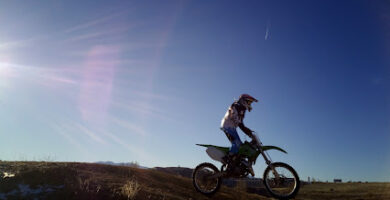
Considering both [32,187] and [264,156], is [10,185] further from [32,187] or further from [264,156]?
[264,156]

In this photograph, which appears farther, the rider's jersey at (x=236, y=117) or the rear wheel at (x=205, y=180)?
the rear wheel at (x=205, y=180)

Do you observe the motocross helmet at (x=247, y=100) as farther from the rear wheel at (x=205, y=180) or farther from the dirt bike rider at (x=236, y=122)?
the rear wheel at (x=205, y=180)

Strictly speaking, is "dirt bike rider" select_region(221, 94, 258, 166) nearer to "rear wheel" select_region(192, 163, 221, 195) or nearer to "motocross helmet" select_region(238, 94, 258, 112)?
"motocross helmet" select_region(238, 94, 258, 112)

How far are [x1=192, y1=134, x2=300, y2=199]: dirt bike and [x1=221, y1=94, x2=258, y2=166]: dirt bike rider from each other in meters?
0.17

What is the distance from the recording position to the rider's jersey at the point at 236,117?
966 centimetres

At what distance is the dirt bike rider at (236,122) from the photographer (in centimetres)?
973

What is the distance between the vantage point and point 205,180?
10.6 m

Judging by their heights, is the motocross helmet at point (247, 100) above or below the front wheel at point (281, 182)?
above

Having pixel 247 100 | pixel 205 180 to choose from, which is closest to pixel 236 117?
pixel 247 100

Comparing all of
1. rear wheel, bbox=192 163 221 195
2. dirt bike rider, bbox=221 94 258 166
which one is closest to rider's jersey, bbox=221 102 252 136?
dirt bike rider, bbox=221 94 258 166

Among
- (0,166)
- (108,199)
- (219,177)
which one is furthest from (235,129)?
(0,166)

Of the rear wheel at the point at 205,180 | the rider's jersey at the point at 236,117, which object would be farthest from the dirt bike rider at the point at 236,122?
the rear wheel at the point at 205,180

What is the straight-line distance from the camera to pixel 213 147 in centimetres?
1040

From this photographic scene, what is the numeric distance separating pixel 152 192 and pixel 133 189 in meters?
0.61
